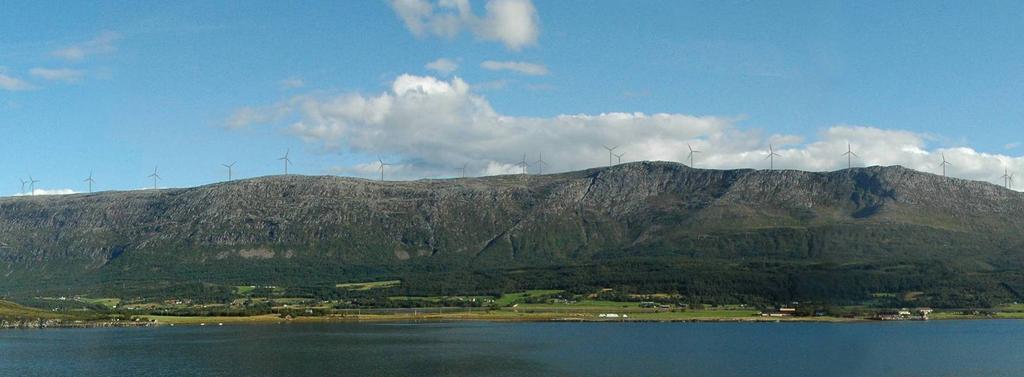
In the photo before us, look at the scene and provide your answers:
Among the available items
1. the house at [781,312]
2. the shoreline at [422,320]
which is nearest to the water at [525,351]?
the shoreline at [422,320]

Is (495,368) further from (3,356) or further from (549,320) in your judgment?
(549,320)

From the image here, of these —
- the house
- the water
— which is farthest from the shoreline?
the water

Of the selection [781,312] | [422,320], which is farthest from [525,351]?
[781,312]

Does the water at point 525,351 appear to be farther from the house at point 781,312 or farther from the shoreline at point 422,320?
the house at point 781,312

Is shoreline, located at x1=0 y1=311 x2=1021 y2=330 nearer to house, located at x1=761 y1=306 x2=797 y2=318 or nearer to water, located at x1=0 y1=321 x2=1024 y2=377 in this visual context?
house, located at x1=761 y1=306 x2=797 y2=318

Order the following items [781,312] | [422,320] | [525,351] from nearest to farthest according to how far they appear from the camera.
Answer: [525,351] < [422,320] < [781,312]

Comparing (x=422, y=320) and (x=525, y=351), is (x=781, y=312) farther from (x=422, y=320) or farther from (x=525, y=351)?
(x=525, y=351)

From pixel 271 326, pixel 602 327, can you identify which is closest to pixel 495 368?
pixel 602 327

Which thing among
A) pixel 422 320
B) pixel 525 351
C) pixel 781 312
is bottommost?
pixel 422 320
